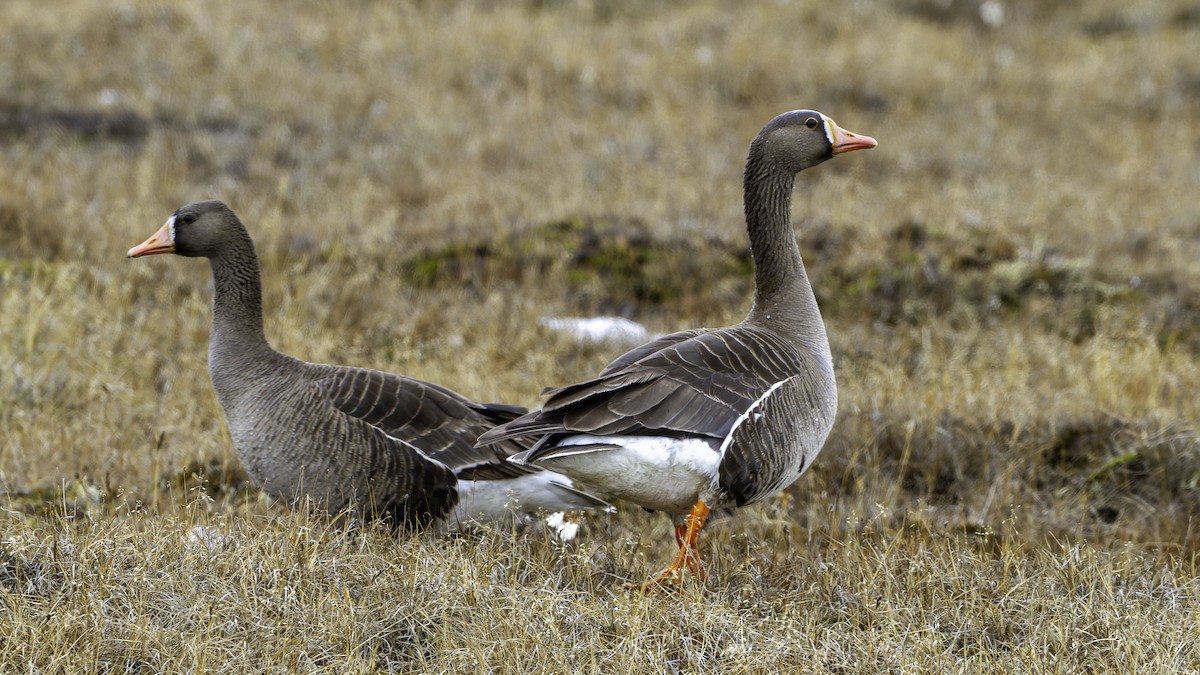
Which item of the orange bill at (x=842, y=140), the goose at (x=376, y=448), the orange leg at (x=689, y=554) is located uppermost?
the orange bill at (x=842, y=140)

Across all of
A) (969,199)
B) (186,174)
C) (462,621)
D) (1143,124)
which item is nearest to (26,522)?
(462,621)

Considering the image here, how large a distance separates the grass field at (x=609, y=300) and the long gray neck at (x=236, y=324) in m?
0.59

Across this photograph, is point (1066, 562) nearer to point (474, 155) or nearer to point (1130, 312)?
point (1130, 312)

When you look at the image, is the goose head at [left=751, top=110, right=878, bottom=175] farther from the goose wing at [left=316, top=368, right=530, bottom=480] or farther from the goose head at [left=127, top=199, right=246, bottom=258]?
the goose head at [left=127, top=199, right=246, bottom=258]

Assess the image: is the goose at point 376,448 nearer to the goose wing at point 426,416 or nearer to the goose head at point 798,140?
the goose wing at point 426,416

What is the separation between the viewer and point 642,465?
5.09 metres

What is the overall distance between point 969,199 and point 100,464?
924 centimetres

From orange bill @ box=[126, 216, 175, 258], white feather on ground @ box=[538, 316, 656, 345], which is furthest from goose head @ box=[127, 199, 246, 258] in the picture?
white feather on ground @ box=[538, 316, 656, 345]

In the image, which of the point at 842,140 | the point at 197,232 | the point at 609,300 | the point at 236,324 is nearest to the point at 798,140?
the point at 842,140

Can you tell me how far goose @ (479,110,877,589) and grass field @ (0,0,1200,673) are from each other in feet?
1.38

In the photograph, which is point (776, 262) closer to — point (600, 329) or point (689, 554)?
point (689, 554)

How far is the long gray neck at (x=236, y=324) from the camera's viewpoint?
6.05 meters

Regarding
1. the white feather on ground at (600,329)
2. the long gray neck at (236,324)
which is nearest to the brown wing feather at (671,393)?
the long gray neck at (236,324)

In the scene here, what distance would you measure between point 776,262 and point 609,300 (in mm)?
4104
